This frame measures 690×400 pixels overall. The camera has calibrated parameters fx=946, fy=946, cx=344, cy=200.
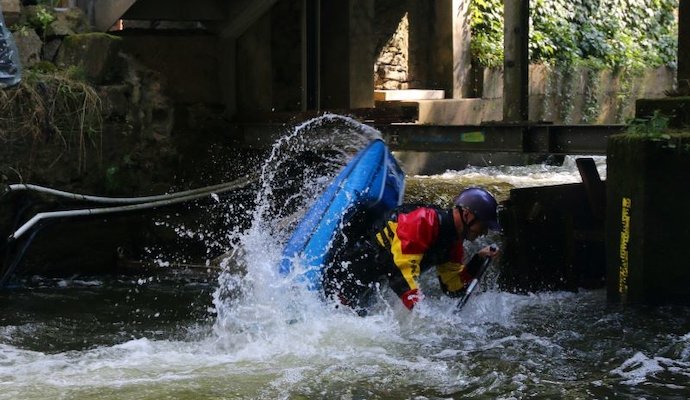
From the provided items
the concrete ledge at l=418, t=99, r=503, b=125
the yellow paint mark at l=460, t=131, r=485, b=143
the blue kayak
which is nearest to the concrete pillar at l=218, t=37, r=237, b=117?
the concrete ledge at l=418, t=99, r=503, b=125

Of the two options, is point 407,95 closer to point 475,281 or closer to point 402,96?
point 402,96

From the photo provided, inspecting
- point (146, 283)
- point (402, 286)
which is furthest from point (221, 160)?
point (402, 286)

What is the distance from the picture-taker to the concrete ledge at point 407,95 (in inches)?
573

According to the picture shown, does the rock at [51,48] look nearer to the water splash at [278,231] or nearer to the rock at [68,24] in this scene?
the rock at [68,24]

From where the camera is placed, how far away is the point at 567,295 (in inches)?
311

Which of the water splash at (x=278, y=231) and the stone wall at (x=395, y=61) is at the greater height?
the stone wall at (x=395, y=61)

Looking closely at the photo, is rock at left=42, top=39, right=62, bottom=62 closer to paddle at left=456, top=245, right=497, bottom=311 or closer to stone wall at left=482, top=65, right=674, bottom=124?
paddle at left=456, top=245, right=497, bottom=311

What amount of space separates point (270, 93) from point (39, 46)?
3.30m

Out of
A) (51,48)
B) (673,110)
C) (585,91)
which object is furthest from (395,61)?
(673,110)

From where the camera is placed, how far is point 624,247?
685 cm

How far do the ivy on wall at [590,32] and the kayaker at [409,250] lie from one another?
9875 millimetres

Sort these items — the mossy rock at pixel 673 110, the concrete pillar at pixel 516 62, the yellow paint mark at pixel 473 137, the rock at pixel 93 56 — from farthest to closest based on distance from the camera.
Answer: the rock at pixel 93 56
the concrete pillar at pixel 516 62
the yellow paint mark at pixel 473 137
the mossy rock at pixel 673 110

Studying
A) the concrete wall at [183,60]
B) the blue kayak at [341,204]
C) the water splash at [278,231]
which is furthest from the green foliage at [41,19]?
the blue kayak at [341,204]

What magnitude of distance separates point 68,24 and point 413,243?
5888 mm
